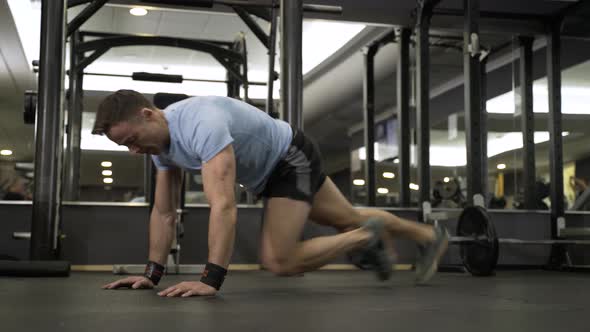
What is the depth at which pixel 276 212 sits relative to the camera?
2219 mm

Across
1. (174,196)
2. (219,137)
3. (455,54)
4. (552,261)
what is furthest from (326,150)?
(219,137)

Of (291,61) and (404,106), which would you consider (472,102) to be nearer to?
(404,106)

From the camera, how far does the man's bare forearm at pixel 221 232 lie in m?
1.94

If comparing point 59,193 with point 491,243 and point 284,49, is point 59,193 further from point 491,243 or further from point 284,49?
point 491,243

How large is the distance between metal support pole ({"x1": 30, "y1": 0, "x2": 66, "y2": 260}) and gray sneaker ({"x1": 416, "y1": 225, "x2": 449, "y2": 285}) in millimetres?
1871

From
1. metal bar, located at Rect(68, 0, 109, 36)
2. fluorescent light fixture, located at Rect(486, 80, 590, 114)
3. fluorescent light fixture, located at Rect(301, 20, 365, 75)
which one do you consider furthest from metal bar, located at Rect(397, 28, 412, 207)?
metal bar, located at Rect(68, 0, 109, 36)

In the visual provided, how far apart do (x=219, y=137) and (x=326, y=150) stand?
3800mm

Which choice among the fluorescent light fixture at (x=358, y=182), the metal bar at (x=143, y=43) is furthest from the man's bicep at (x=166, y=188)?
the fluorescent light fixture at (x=358, y=182)

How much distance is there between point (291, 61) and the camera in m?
3.80

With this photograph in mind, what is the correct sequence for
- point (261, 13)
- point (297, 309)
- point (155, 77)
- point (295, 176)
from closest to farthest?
point (297, 309) → point (295, 176) → point (261, 13) → point (155, 77)

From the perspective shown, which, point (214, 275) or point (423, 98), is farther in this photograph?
point (423, 98)

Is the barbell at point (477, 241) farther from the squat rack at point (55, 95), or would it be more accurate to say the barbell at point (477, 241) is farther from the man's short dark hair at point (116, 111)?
the man's short dark hair at point (116, 111)

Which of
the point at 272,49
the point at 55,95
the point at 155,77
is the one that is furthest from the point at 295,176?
the point at 155,77

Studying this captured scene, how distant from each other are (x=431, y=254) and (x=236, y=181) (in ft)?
2.80
